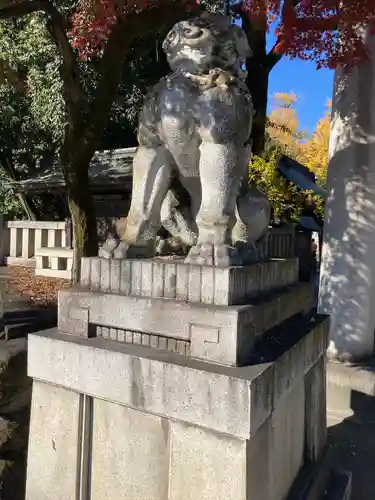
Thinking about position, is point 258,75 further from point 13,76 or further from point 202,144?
point 202,144

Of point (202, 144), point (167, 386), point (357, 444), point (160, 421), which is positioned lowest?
point (357, 444)

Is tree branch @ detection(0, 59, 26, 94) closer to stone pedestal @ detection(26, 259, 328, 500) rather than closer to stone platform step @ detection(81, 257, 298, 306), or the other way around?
stone platform step @ detection(81, 257, 298, 306)

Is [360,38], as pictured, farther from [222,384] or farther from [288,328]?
[222,384]

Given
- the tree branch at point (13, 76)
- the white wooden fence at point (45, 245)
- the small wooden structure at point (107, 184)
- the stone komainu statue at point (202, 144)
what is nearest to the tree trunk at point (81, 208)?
the small wooden structure at point (107, 184)

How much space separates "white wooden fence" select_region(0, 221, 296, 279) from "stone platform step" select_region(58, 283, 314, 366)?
496 centimetres

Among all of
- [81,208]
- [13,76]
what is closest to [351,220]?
[81,208]

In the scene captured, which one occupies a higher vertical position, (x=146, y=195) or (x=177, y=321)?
(x=146, y=195)

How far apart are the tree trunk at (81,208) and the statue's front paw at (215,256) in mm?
3837

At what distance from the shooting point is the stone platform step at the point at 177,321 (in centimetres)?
187

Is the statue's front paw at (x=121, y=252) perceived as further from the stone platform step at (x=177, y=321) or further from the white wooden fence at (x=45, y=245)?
the white wooden fence at (x=45, y=245)

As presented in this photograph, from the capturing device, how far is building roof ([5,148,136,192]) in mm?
6996

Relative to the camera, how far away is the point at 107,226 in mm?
7738

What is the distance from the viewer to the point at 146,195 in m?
2.37

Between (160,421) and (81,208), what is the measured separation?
417cm
